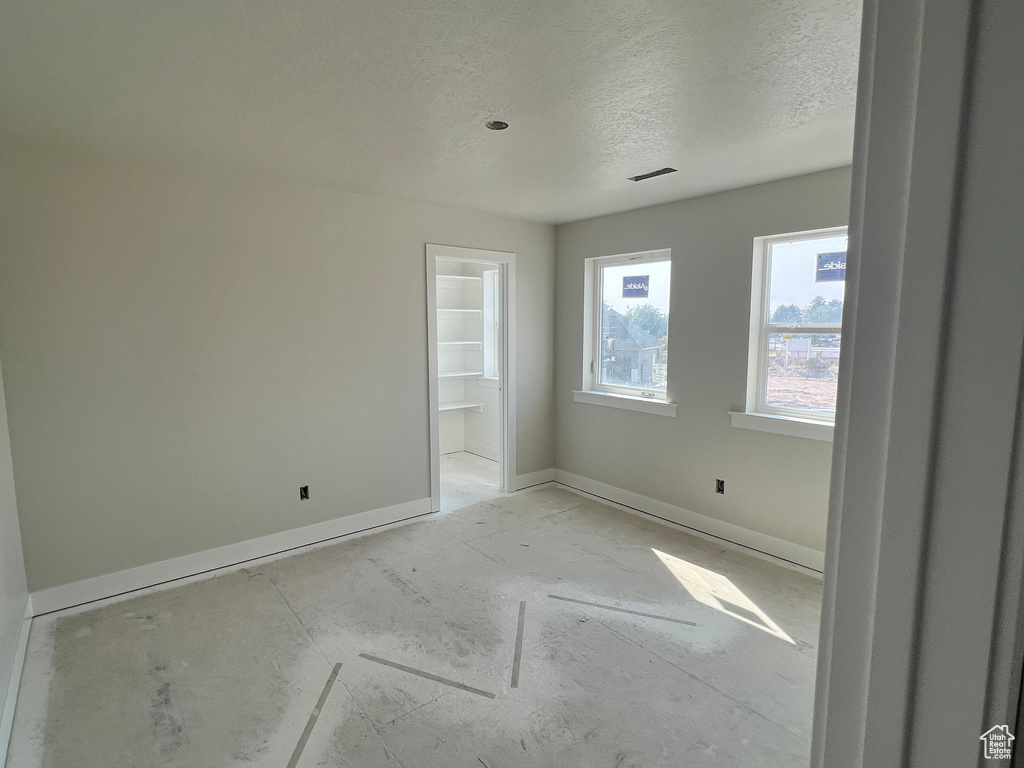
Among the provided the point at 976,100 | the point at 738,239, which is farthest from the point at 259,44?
the point at 738,239

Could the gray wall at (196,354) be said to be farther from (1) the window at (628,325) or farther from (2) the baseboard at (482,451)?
(2) the baseboard at (482,451)

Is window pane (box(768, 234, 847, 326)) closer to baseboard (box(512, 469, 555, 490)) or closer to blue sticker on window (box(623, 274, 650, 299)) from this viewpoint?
blue sticker on window (box(623, 274, 650, 299))

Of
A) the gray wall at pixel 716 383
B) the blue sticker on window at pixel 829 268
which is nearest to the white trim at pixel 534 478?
the gray wall at pixel 716 383

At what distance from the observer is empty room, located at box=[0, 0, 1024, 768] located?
37 cm

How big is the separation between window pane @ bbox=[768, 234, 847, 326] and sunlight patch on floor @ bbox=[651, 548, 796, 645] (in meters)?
1.75

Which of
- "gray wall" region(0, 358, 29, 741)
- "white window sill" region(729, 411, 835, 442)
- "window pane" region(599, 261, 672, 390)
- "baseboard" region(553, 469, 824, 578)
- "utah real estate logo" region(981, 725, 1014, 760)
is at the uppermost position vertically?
"window pane" region(599, 261, 672, 390)

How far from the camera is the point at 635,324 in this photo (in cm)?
451

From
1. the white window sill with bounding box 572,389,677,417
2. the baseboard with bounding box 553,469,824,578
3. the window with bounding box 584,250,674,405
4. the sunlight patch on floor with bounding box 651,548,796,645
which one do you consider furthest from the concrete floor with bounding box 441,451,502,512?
the sunlight patch on floor with bounding box 651,548,796,645

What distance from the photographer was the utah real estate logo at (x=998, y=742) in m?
0.36

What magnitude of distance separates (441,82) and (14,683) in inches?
124

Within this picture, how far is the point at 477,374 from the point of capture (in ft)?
20.9

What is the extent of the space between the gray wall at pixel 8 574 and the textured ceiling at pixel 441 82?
1.65 metres

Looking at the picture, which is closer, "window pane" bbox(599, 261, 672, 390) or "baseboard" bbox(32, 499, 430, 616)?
"baseboard" bbox(32, 499, 430, 616)

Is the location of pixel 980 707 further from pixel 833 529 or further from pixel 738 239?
pixel 738 239
